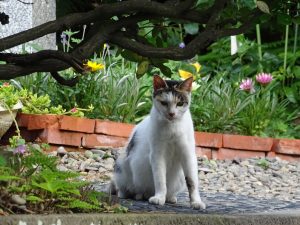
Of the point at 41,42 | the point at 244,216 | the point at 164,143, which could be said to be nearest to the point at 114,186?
the point at 164,143

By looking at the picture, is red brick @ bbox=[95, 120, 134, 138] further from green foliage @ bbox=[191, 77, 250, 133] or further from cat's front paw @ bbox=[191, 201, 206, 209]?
cat's front paw @ bbox=[191, 201, 206, 209]

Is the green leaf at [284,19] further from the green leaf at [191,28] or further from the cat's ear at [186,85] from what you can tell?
the green leaf at [191,28]

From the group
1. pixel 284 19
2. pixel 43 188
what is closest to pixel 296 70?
pixel 284 19

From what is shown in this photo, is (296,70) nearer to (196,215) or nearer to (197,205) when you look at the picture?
(197,205)

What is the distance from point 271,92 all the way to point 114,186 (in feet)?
15.0

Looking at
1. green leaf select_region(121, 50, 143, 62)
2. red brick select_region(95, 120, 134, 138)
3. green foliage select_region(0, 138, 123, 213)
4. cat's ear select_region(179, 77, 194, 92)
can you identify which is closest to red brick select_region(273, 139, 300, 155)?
red brick select_region(95, 120, 134, 138)

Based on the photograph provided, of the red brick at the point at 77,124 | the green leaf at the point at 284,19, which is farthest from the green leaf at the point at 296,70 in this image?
the green leaf at the point at 284,19

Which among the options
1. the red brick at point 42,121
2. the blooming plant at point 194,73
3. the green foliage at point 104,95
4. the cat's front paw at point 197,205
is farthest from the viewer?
the blooming plant at point 194,73

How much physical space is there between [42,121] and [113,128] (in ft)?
2.06

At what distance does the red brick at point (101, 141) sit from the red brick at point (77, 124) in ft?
0.23

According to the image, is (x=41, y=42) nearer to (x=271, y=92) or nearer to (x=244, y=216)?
(x=271, y=92)

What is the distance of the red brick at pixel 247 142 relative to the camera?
7453 millimetres

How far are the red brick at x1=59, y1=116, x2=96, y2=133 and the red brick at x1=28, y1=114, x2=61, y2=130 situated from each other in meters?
0.06

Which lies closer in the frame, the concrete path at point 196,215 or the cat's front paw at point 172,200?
the concrete path at point 196,215
